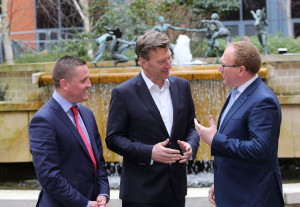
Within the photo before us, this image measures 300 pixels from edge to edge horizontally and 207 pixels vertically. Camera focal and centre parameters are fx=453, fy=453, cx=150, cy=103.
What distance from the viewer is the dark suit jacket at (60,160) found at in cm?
278

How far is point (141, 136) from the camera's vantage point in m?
3.24

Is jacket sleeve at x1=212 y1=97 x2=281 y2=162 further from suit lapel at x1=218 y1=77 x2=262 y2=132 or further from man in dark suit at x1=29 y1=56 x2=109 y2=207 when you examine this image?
man in dark suit at x1=29 y1=56 x2=109 y2=207

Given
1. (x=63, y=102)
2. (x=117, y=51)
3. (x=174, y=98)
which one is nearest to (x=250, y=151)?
(x=174, y=98)

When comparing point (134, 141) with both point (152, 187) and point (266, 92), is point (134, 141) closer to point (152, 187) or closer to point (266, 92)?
point (152, 187)

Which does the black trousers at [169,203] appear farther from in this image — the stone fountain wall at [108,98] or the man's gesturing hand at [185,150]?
the stone fountain wall at [108,98]

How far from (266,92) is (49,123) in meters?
1.41

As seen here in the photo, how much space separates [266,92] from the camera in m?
2.95

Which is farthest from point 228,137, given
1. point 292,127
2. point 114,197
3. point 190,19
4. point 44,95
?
point 190,19

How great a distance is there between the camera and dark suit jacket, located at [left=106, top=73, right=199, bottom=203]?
3.21 meters

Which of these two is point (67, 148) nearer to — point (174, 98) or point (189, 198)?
point (174, 98)

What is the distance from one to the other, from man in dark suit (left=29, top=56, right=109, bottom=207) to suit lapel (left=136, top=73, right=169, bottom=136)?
42 centimetres

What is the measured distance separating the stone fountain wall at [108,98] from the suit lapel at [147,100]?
3.61 metres

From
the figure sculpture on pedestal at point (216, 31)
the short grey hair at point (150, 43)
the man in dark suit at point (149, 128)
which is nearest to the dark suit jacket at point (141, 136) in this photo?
the man in dark suit at point (149, 128)

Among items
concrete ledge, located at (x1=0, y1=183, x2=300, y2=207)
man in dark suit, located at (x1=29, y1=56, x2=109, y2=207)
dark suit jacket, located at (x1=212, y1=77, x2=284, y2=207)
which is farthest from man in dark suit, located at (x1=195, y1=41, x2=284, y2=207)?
concrete ledge, located at (x1=0, y1=183, x2=300, y2=207)
